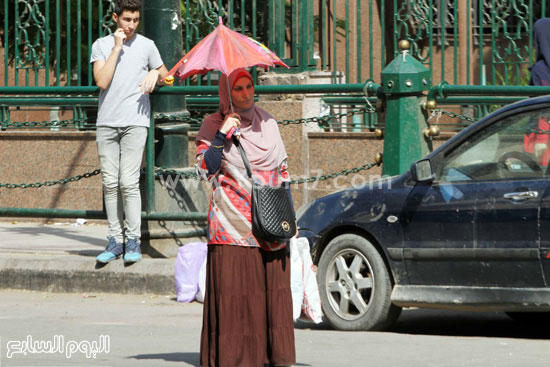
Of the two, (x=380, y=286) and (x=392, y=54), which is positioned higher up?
(x=392, y=54)

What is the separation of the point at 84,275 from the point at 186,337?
94.4 inches

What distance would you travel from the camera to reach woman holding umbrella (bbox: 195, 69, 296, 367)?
6.24m

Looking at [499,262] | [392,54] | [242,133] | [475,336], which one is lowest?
[475,336]

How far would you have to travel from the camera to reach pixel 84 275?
386 inches

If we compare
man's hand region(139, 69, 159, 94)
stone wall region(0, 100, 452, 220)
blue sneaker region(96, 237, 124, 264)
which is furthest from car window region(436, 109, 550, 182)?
stone wall region(0, 100, 452, 220)

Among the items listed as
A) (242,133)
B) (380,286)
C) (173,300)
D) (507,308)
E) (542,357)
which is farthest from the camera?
(173,300)

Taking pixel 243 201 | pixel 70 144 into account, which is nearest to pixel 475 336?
pixel 243 201

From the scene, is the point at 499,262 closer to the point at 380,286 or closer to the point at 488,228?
the point at 488,228

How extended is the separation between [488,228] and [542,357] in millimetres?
973

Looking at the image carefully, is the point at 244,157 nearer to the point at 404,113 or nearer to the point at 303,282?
the point at 303,282

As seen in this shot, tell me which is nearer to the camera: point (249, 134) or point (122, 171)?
point (249, 134)

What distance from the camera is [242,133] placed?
6320mm

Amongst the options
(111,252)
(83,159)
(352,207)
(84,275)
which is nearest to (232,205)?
(352,207)

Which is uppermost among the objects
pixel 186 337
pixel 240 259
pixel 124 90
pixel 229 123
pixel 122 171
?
pixel 124 90
